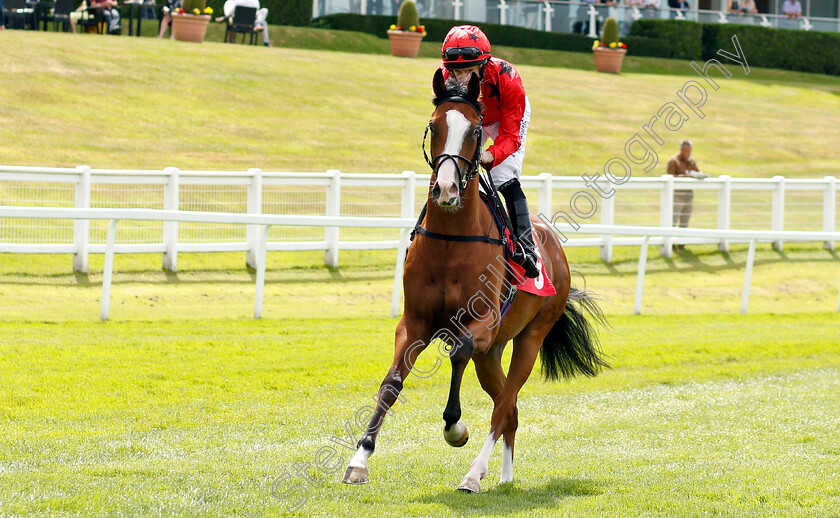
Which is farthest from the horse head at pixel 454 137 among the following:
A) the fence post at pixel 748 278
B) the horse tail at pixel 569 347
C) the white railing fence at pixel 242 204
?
the fence post at pixel 748 278

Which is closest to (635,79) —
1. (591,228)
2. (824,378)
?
(591,228)

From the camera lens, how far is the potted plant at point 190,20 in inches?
894

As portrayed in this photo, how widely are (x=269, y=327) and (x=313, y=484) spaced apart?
4634 mm

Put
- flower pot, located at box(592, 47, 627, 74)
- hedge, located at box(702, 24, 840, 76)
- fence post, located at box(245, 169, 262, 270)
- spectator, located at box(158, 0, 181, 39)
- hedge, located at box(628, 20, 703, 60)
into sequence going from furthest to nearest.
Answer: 1. hedge, located at box(702, 24, 840, 76)
2. hedge, located at box(628, 20, 703, 60)
3. flower pot, located at box(592, 47, 627, 74)
4. spectator, located at box(158, 0, 181, 39)
5. fence post, located at box(245, 169, 262, 270)

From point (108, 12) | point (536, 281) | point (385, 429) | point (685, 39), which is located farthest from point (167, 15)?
point (536, 281)

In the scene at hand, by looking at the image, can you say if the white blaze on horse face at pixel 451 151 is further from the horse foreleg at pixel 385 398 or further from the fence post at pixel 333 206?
the fence post at pixel 333 206

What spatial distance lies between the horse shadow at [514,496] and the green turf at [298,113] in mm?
11557

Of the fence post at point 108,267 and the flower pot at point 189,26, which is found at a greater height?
the flower pot at point 189,26

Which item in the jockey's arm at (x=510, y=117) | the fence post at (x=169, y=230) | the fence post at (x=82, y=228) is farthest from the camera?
the fence post at (x=169, y=230)

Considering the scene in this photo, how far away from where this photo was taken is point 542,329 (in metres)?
5.27

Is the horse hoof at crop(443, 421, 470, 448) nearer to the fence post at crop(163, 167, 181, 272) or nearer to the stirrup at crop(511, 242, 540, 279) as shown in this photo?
the stirrup at crop(511, 242, 540, 279)

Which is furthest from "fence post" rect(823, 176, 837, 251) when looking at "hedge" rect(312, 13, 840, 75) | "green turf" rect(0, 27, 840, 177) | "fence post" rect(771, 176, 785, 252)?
"hedge" rect(312, 13, 840, 75)

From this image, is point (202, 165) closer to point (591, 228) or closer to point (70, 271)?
point (70, 271)

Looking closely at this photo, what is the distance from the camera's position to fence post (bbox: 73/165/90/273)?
10.4 metres
